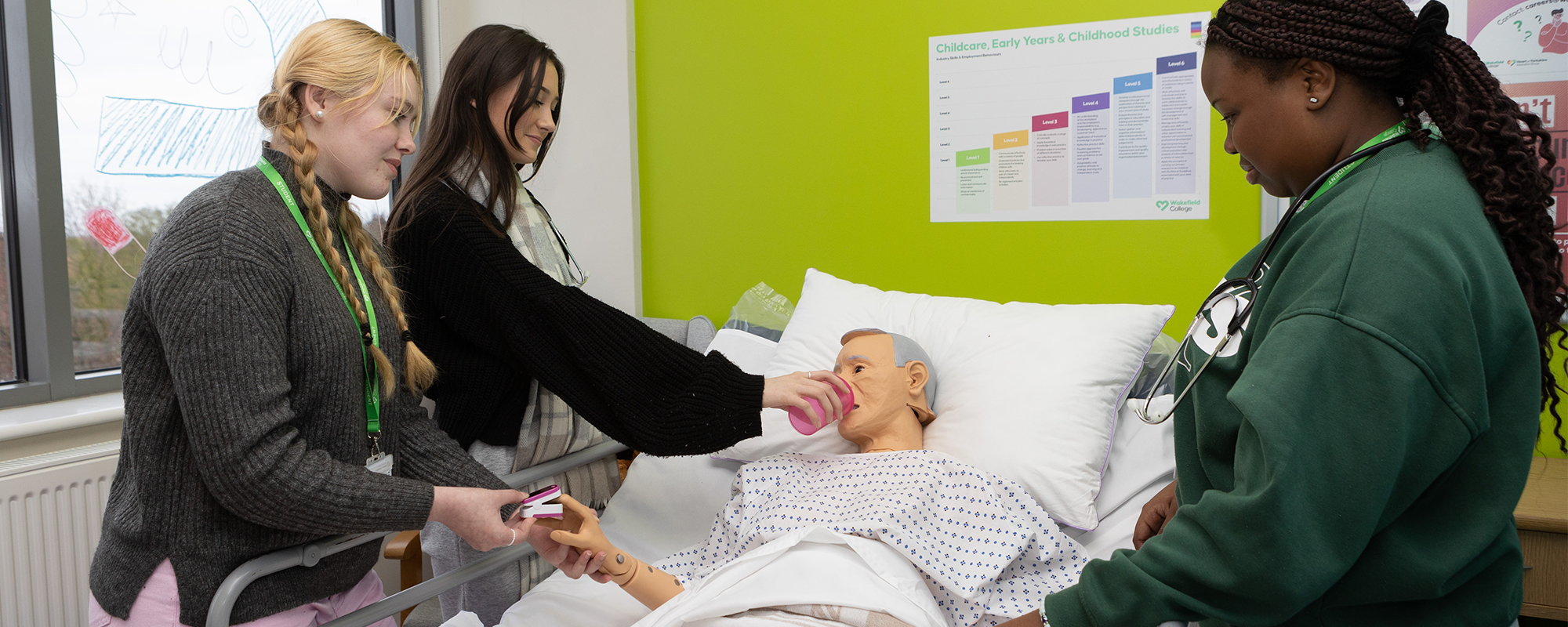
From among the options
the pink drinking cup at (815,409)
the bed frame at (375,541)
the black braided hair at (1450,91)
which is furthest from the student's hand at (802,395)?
the black braided hair at (1450,91)

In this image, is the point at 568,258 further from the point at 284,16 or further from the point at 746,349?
the point at 284,16

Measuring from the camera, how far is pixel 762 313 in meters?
2.70

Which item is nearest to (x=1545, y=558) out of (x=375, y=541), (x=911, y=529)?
(x=911, y=529)

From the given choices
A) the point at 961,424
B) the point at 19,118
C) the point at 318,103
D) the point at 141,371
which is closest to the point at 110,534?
the point at 141,371

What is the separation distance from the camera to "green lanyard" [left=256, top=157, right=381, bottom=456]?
1.24m

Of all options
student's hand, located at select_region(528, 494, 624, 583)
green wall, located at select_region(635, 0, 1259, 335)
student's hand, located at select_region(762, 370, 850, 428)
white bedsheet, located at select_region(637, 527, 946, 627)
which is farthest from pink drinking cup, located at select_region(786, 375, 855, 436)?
green wall, located at select_region(635, 0, 1259, 335)

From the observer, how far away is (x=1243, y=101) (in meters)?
0.93

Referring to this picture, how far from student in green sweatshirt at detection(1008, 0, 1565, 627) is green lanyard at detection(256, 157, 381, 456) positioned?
968 mm

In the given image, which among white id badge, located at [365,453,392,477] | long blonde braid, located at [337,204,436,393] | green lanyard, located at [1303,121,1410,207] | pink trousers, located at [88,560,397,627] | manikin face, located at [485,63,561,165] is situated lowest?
pink trousers, located at [88,560,397,627]

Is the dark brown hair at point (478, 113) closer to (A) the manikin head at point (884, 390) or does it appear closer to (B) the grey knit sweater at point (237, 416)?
(B) the grey knit sweater at point (237, 416)

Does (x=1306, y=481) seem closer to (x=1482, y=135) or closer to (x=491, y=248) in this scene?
(x=1482, y=135)

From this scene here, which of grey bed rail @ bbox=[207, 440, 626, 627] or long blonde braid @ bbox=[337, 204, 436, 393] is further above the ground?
long blonde braid @ bbox=[337, 204, 436, 393]

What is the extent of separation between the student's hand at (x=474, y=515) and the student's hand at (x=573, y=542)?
0.11 metres

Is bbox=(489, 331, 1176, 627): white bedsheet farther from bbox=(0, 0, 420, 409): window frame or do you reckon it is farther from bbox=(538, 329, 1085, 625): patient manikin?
bbox=(0, 0, 420, 409): window frame
